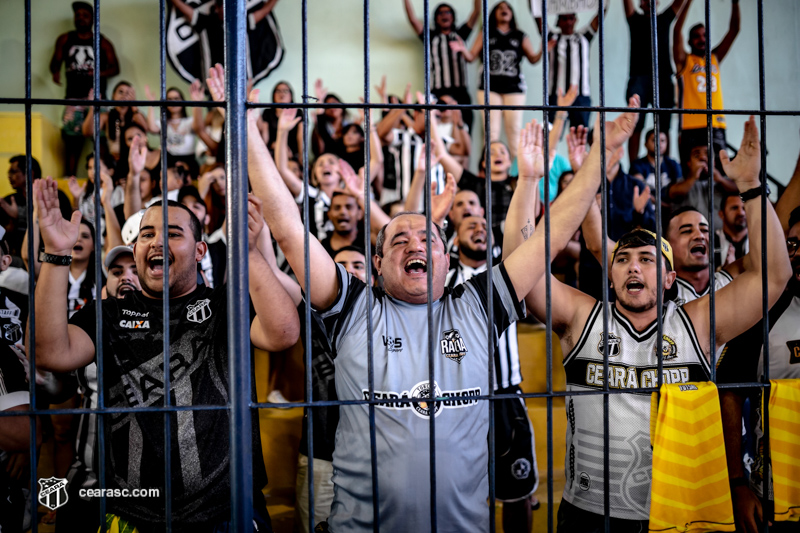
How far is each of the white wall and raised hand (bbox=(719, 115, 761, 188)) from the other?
4.77 metres

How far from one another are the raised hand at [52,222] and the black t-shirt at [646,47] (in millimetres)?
5593

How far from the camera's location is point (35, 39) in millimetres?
6551

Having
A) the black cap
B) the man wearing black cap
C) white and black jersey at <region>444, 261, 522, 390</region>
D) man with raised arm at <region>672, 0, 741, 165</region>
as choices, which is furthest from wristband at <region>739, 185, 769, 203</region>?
the black cap

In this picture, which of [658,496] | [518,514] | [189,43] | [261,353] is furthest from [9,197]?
[658,496]

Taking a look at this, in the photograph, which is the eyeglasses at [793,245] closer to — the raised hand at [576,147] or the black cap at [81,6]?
the raised hand at [576,147]

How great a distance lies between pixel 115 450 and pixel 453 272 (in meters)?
2.25

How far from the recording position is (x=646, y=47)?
20.7 feet

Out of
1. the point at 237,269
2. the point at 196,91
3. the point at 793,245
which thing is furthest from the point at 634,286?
the point at 196,91

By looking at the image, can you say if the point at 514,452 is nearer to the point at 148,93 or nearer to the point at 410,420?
the point at 410,420

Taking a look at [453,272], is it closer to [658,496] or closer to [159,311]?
[159,311]

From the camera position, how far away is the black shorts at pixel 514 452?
3.19 metres

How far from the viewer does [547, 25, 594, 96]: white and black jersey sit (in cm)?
630

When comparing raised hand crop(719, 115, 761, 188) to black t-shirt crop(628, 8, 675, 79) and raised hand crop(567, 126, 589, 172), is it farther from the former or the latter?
black t-shirt crop(628, 8, 675, 79)

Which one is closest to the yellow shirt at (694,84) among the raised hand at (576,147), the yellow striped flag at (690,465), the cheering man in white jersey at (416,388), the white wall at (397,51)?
the white wall at (397,51)
